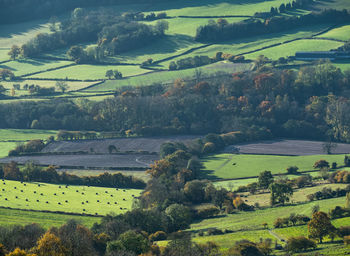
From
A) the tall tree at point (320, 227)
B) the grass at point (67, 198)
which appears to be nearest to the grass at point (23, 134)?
the grass at point (67, 198)

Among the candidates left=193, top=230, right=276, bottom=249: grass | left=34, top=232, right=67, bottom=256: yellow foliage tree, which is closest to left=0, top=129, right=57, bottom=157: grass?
left=193, top=230, right=276, bottom=249: grass

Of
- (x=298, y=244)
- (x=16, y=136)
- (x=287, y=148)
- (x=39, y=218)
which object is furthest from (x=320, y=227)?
(x=16, y=136)

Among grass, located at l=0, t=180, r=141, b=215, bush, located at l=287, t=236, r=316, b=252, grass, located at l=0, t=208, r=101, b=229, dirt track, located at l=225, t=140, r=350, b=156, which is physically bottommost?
grass, located at l=0, t=180, r=141, b=215

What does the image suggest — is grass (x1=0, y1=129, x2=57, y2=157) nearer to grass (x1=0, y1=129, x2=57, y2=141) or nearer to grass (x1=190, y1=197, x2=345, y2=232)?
grass (x1=0, y1=129, x2=57, y2=141)

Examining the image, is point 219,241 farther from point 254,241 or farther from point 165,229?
point 165,229

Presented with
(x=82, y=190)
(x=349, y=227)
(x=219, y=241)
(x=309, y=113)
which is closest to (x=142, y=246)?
(x=219, y=241)

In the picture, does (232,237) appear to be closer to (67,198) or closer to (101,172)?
(67,198)
